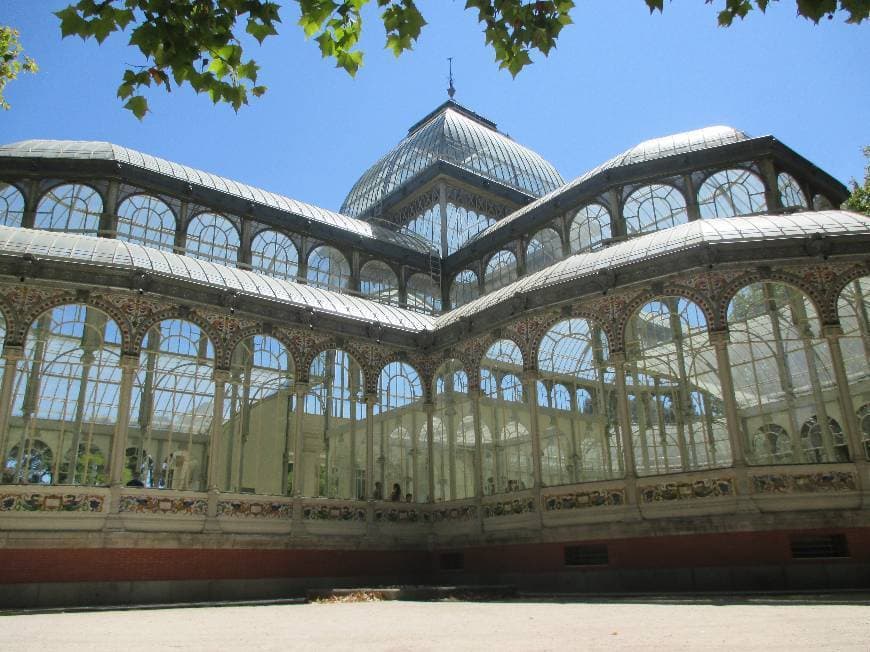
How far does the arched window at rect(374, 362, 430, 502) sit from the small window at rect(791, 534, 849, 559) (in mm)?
10782

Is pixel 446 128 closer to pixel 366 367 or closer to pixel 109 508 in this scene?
pixel 366 367

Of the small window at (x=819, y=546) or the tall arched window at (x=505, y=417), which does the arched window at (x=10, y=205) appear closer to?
the tall arched window at (x=505, y=417)

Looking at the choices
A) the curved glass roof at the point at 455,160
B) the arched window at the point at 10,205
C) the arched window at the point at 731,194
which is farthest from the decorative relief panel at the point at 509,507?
the curved glass roof at the point at 455,160

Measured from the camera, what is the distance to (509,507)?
2012cm

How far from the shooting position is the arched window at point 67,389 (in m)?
21.3

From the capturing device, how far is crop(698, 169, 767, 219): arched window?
23.0m

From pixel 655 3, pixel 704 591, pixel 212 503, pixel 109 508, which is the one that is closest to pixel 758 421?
pixel 704 591

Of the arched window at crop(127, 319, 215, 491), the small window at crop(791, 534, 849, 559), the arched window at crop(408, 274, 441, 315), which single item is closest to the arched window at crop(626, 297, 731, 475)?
the small window at crop(791, 534, 849, 559)

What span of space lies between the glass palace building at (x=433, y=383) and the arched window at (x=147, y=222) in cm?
8

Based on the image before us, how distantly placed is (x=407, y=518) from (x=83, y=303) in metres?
10.8

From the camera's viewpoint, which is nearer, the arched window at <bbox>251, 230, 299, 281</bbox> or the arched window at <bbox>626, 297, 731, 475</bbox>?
the arched window at <bbox>626, 297, 731, 475</bbox>

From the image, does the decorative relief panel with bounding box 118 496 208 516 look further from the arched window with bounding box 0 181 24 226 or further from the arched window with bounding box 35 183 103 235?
the arched window with bounding box 0 181 24 226

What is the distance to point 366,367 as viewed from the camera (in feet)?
75.1

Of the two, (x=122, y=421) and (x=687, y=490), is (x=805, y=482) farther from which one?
(x=122, y=421)
